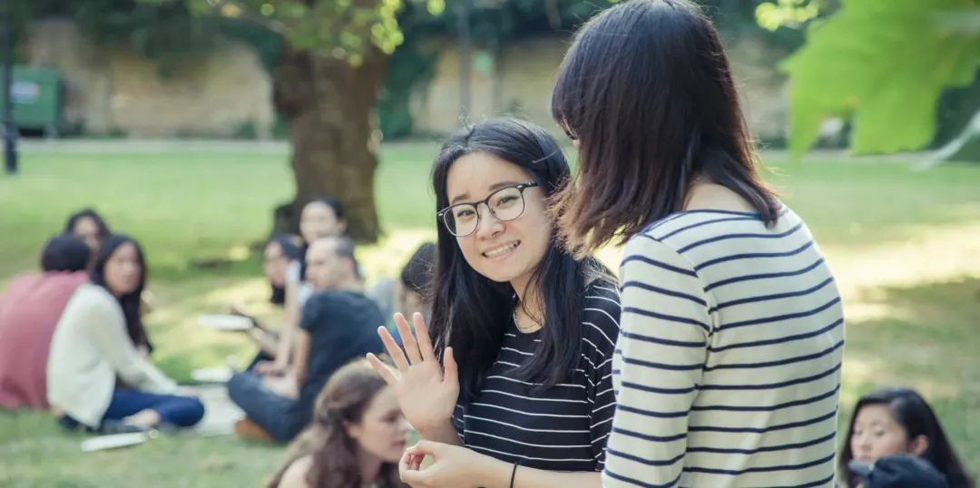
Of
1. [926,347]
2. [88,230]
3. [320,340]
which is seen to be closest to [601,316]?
[320,340]

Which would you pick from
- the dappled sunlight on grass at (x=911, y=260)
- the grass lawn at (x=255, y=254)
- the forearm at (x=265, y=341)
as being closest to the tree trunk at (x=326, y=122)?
the grass lawn at (x=255, y=254)

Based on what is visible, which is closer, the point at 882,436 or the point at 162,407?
the point at 882,436

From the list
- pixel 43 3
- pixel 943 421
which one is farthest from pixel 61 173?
pixel 943 421

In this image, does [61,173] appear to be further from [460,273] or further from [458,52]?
[460,273]

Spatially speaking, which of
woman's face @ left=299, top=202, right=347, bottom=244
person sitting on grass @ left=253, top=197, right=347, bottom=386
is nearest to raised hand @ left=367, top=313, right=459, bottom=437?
person sitting on grass @ left=253, top=197, right=347, bottom=386

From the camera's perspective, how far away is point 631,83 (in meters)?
1.44

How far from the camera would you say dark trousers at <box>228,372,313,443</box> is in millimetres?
5922

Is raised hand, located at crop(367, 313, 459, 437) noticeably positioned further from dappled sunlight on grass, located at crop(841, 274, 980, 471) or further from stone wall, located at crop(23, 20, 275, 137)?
stone wall, located at crop(23, 20, 275, 137)

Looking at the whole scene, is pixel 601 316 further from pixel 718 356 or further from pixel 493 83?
pixel 493 83

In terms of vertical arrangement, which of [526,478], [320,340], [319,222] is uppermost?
[526,478]

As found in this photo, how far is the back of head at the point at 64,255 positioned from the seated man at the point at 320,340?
4.16ft

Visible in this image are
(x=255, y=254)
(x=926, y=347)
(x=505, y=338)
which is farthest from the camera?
(x=255, y=254)

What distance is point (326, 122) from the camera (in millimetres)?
12547

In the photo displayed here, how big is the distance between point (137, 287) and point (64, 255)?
0.62 m
